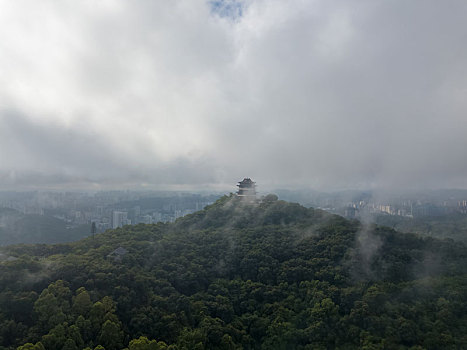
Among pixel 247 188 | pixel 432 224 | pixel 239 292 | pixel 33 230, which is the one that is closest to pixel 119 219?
pixel 33 230

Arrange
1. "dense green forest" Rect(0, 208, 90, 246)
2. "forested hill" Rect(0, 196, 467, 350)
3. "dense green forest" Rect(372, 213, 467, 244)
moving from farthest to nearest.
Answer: "dense green forest" Rect(0, 208, 90, 246) → "dense green forest" Rect(372, 213, 467, 244) → "forested hill" Rect(0, 196, 467, 350)

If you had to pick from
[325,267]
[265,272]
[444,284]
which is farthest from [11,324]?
[444,284]

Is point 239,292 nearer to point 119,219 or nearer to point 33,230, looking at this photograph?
point 33,230

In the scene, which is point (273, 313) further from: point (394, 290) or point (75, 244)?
point (75, 244)

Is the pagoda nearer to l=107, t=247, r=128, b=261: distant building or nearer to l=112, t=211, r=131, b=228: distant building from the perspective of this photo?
l=107, t=247, r=128, b=261: distant building

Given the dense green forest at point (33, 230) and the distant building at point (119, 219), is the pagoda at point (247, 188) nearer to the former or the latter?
the dense green forest at point (33, 230)

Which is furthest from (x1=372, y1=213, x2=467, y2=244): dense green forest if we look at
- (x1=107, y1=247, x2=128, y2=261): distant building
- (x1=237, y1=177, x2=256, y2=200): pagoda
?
(x1=107, y1=247, x2=128, y2=261): distant building
